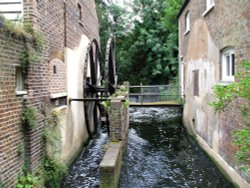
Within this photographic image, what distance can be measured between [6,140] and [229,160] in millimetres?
4753

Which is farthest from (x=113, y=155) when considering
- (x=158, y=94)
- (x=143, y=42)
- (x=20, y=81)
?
(x=143, y=42)

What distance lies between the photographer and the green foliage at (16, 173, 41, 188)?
4828 mm

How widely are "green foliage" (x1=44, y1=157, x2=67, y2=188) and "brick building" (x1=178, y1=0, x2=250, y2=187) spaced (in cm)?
352

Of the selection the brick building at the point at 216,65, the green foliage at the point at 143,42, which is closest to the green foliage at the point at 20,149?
the brick building at the point at 216,65

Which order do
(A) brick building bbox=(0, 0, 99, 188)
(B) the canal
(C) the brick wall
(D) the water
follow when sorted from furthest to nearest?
(B) the canal < (D) the water < (A) brick building bbox=(0, 0, 99, 188) < (C) the brick wall

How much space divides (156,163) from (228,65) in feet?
10.8

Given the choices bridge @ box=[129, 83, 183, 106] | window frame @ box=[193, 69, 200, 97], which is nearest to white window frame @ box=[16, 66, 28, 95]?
window frame @ box=[193, 69, 200, 97]

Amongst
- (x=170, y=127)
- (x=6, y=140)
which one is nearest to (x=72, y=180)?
(x=6, y=140)

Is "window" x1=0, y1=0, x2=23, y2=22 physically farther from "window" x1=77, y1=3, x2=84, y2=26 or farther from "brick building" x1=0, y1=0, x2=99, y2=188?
"window" x1=77, y1=3, x2=84, y2=26

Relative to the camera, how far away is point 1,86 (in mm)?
4375

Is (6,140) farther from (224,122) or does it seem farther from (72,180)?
(224,122)

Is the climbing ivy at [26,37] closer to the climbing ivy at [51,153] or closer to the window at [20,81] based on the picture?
the window at [20,81]

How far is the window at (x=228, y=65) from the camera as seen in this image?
7.27 meters

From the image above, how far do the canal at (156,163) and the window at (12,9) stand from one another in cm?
363
